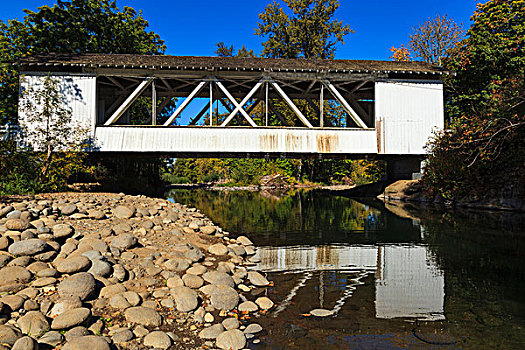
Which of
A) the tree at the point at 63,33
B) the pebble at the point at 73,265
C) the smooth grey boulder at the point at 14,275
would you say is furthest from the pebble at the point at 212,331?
the tree at the point at 63,33

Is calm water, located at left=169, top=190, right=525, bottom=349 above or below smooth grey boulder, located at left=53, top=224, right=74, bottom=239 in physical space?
below

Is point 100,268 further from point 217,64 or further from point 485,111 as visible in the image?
point 485,111

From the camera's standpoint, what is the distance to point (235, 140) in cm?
1573

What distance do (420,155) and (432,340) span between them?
14.2 meters

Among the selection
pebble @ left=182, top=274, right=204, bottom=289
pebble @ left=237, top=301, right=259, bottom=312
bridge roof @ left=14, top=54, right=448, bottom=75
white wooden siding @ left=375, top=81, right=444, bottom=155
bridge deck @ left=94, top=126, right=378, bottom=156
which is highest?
bridge roof @ left=14, top=54, right=448, bottom=75

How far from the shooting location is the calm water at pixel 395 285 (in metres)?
4.05

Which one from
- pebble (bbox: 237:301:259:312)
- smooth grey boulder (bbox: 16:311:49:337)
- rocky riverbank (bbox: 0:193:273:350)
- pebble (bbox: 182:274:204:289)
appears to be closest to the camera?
smooth grey boulder (bbox: 16:311:49:337)

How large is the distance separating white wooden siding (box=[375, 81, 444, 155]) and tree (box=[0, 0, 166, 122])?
18.4 metres

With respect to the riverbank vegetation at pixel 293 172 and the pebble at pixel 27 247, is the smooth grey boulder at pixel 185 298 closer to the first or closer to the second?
the pebble at pixel 27 247

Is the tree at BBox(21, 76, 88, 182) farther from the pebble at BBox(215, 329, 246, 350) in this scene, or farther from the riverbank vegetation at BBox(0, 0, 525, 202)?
the pebble at BBox(215, 329, 246, 350)

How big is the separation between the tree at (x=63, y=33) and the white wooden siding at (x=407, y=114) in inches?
725

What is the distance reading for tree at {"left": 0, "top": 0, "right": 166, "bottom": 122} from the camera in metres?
20.1

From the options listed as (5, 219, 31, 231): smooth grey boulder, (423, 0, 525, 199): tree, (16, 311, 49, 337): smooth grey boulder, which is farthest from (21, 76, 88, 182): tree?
(423, 0, 525, 199): tree

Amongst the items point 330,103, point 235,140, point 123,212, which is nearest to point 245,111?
point 235,140
